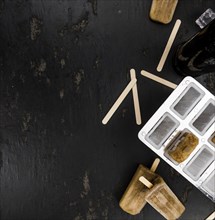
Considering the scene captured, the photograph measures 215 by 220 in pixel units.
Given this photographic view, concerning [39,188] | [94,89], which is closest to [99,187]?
[39,188]

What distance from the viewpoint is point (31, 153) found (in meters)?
1.19

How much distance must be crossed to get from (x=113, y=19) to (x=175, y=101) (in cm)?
33

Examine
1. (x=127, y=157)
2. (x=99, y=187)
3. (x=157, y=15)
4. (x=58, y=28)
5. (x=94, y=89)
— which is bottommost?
(x=99, y=187)

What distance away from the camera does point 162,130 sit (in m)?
1.09

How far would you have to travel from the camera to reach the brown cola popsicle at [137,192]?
1180 millimetres

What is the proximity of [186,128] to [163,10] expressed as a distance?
0.36 metres

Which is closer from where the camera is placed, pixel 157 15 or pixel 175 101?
pixel 175 101

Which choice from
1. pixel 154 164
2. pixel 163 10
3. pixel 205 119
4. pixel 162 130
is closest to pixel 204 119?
pixel 205 119

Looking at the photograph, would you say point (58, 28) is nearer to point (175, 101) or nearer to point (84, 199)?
point (175, 101)

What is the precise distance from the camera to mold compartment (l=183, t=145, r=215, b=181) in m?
1.11

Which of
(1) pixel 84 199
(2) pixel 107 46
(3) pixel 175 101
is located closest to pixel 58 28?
(2) pixel 107 46

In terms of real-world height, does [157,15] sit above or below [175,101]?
above

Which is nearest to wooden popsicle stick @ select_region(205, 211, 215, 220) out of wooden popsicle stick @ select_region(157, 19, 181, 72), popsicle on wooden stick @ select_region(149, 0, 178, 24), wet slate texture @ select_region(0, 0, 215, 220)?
wet slate texture @ select_region(0, 0, 215, 220)

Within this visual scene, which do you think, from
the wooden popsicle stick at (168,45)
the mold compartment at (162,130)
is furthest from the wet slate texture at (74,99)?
the mold compartment at (162,130)
